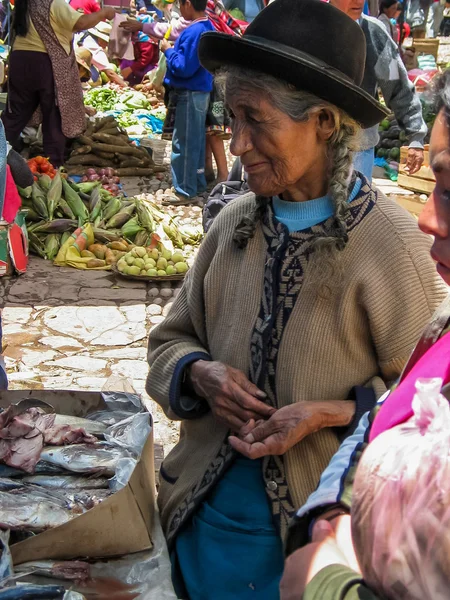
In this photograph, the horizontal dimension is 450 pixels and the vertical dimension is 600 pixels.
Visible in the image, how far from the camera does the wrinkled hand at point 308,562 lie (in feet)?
4.02

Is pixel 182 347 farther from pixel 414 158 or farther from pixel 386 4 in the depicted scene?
pixel 386 4

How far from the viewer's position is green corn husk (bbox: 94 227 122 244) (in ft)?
23.0

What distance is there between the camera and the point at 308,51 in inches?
77.3

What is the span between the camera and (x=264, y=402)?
2.07 metres

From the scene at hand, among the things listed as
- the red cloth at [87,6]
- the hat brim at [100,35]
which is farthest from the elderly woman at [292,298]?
the hat brim at [100,35]

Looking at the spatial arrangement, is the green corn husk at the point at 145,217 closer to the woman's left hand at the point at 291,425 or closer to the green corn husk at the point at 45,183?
the green corn husk at the point at 45,183

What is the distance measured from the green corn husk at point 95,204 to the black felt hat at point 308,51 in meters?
5.47

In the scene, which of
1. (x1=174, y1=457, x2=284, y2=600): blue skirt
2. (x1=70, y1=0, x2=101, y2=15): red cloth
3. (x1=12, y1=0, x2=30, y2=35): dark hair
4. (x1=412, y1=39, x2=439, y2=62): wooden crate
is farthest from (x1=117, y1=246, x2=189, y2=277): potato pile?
(x1=412, y1=39, x2=439, y2=62): wooden crate

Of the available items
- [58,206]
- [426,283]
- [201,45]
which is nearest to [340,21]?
[201,45]

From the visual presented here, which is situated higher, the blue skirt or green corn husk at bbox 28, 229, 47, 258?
the blue skirt

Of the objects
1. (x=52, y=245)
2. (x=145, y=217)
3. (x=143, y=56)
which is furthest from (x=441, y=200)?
(x=143, y=56)

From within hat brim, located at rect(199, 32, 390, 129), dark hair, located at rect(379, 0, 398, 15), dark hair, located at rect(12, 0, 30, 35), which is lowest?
dark hair, located at rect(379, 0, 398, 15)

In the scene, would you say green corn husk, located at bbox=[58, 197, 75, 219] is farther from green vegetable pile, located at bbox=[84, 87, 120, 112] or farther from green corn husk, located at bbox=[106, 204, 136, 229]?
green vegetable pile, located at bbox=[84, 87, 120, 112]

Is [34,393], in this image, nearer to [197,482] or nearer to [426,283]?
[197,482]
